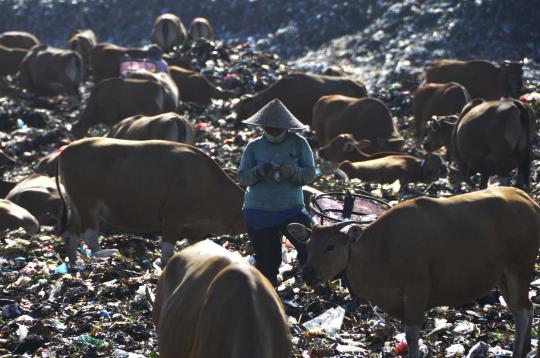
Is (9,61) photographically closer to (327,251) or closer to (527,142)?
(527,142)

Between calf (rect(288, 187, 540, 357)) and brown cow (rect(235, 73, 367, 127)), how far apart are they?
515 inches

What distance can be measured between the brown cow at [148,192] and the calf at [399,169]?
14.6 ft

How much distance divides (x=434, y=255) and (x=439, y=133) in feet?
31.6

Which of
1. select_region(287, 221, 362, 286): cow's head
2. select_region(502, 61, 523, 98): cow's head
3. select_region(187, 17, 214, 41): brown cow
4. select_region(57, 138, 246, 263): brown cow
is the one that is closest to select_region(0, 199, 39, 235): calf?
select_region(57, 138, 246, 263): brown cow

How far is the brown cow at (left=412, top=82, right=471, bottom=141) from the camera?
18.2 meters

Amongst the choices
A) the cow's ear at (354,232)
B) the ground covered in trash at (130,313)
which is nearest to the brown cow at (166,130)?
the ground covered in trash at (130,313)

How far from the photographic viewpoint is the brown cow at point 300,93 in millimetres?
20047

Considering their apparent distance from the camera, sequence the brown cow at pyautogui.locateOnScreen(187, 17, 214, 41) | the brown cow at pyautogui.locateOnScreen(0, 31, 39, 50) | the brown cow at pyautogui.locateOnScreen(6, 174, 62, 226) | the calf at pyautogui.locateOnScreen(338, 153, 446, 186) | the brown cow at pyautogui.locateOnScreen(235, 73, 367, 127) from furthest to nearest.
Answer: the brown cow at pyautogui.locateOnScreen(0, 31, 39, 50) → the brown cow at pyautogui.locateOnScreen(187, 17, 214, 41) → the brown cow at pyautogui.locateOnScreen(235, 73, 367, 127) → the calf at pyautogui.locateOnScreen(338, 153, 446, 186) → the brown cow at pyautogui.locateOnScreen(6, 174, 62, 226)

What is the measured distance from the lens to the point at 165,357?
5590 millimetres

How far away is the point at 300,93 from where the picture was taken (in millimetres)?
20156

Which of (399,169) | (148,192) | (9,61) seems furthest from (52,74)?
(148,192)

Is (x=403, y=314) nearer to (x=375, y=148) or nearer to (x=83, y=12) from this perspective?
(x=375, y=148)

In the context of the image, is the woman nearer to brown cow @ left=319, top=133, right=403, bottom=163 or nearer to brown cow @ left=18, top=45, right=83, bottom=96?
brown cow @ left=319, top=133, right=403, bottom=163

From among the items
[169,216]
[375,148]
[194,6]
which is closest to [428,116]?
[375,148]
